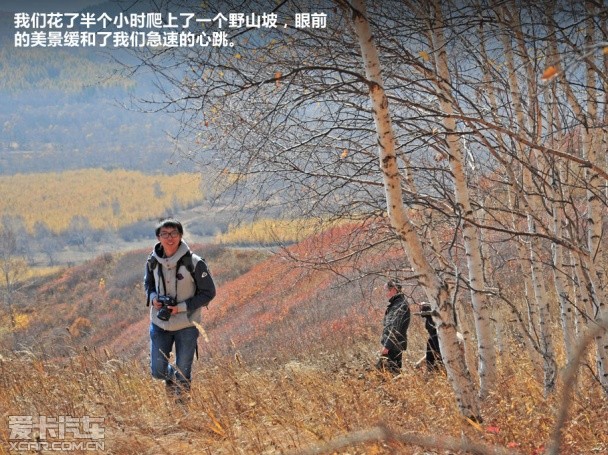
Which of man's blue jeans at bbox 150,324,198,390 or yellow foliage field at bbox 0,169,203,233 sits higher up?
yellow foliage field at bbox 0,169,203,233

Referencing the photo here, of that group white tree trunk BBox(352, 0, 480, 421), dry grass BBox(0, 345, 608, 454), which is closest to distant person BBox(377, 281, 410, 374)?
dry grass BBox(0, 345, 608, 454)

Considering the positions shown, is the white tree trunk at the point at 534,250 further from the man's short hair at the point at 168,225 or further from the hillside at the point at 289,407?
the man's short hair at the point at 168,225

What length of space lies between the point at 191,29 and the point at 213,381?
3260 mm

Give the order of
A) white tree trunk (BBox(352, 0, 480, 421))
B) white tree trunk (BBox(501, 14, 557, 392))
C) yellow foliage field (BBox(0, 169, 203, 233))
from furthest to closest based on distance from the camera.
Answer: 1. yellow foliage field (BBox(0, 169, 203, 233))
2. white tree trunk (BBox(501, 14, 557, 392))
3. white tree trunk (BBox(352, 0, 480, 421))

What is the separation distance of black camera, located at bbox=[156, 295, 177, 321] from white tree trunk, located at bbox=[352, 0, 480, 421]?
2290mm

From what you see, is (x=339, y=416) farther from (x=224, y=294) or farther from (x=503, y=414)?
(x=224, y=294)

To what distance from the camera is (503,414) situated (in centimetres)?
468

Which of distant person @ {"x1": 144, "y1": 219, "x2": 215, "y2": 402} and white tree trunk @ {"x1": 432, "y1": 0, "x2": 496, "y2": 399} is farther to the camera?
distant person @ {"x1": 144, "y1": 219, "x2": 215, "y2": 402}

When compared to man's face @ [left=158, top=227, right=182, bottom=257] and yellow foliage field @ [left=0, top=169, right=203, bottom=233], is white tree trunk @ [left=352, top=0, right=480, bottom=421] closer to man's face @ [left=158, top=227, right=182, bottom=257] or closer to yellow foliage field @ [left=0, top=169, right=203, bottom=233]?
man's face @ [left=158, top=227, right=182, bottom=257]

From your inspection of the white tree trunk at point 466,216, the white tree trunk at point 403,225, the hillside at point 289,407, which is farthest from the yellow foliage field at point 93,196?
the white tree trunk at point 403,225

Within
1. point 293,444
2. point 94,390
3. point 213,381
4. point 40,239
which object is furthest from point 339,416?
point 40,239

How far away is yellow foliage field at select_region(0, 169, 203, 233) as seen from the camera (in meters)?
142

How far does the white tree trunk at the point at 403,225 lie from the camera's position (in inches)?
154

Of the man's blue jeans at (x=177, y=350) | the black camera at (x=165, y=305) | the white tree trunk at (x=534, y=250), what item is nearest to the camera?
the white tree trunk at (x=534, y=250)
